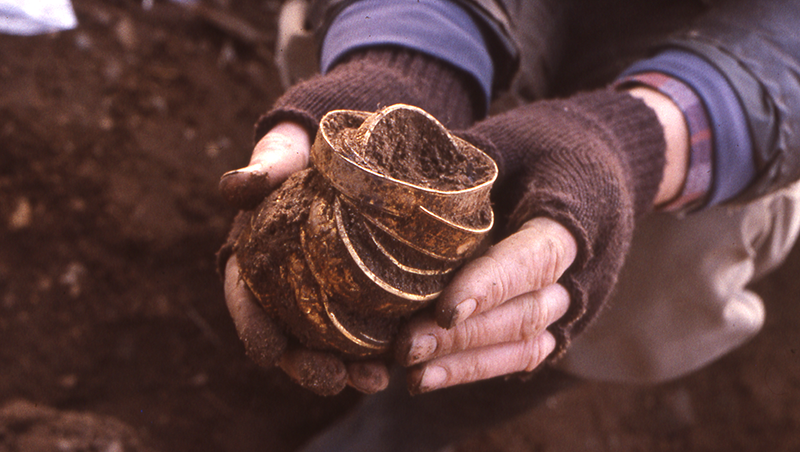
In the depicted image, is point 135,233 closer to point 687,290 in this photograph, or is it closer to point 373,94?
point 373,94

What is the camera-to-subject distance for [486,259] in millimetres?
926

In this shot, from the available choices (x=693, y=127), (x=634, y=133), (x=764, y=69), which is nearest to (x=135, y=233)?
(x=634, y=133)

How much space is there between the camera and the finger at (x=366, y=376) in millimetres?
1009

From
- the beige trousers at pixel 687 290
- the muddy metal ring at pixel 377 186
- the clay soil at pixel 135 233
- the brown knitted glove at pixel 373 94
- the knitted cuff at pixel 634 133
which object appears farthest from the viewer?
the clay soil at pixel 135 233

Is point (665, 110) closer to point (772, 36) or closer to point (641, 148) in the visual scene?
point (641, 148)

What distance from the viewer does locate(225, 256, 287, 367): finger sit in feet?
3.15

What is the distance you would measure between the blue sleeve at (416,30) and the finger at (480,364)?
641mm

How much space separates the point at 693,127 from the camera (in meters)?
1.25

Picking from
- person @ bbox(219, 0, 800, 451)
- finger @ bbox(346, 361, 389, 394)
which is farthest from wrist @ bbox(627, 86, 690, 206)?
A: finger @ bbox(346, 361, 389, 394)

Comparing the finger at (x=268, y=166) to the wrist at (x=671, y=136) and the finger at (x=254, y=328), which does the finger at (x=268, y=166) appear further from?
the wrist at (x=671, y=136)

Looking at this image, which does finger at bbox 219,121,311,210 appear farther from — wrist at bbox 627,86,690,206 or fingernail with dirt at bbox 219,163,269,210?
wrist at bbox 627,86,690,206

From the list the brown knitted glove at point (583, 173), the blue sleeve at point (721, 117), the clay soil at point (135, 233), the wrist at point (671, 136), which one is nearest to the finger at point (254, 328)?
the brown knitted glove at point (583, 173)

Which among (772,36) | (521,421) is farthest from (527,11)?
(521,421)

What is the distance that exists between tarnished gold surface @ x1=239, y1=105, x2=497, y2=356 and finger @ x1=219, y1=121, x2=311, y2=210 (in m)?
0.04
